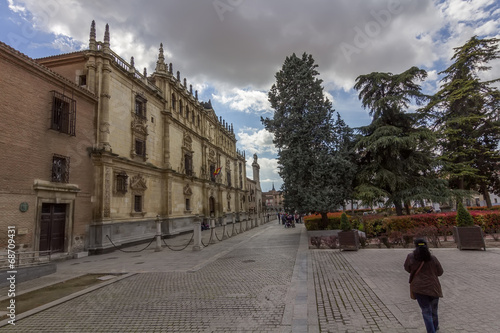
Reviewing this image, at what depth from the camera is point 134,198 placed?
2066cm

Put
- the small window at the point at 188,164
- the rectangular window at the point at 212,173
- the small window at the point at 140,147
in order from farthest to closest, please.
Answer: the rectangular window at the point at 212,173 → the small window at the point at 188,164 → the small window at the point at 140,147

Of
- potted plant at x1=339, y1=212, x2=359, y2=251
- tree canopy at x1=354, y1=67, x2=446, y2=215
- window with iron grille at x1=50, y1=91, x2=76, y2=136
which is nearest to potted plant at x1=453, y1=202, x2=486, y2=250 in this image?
potted plant at x1=339, y1=212, x2=359, y2=251

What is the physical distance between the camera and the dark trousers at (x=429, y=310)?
152 inches

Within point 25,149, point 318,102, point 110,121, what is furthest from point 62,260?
point 318,102

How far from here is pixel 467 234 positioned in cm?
1071

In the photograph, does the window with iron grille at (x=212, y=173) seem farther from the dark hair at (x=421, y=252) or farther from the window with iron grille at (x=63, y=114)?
the dark hair at (x=421, y=252)

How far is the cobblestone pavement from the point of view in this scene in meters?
4.75

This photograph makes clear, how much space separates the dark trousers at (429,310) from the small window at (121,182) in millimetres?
18861

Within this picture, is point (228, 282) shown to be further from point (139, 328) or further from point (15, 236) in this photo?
point (15, 236)

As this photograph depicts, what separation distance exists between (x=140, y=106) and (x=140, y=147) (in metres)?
3.62

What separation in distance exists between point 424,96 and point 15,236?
25511mm

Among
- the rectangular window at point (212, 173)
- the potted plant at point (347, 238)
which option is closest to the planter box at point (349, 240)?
the potted plant at point (347, 238)

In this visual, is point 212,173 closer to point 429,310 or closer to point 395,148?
point 395,148

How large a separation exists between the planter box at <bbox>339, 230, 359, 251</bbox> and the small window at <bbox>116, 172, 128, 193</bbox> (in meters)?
15.1
